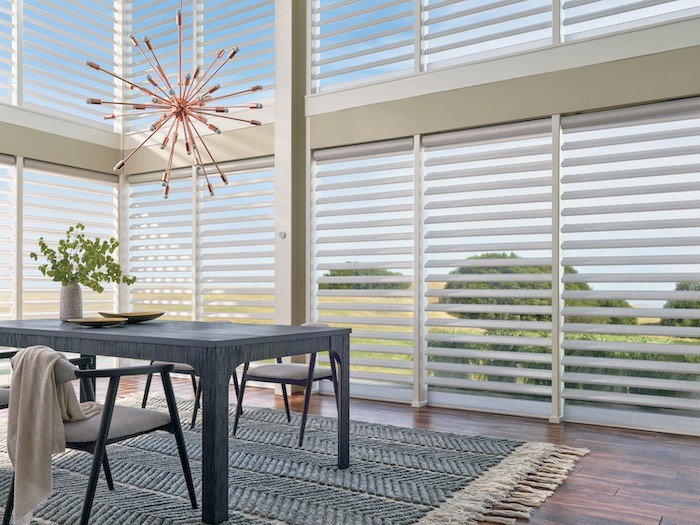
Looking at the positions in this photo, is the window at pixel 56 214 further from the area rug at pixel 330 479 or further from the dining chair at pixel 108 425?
the dining chair at pixel 108 425

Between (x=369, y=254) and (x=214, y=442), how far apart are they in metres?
3.25

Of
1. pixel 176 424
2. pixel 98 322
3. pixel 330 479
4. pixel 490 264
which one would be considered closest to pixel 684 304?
pixel 490 264

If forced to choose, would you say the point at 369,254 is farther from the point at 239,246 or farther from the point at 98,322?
the point at 98,322

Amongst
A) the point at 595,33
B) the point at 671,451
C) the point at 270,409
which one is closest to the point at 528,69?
the point at 595,33

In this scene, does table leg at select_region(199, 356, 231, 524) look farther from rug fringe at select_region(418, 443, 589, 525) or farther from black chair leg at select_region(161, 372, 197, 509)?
rug fringe at select_region(418, 443, 589, 525)

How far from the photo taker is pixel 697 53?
14.4ft

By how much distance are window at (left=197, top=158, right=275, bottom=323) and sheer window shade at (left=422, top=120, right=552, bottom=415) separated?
164 centimetres

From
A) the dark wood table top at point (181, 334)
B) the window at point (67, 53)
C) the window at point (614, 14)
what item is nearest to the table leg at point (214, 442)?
the dark wood table top at point (181, 334)

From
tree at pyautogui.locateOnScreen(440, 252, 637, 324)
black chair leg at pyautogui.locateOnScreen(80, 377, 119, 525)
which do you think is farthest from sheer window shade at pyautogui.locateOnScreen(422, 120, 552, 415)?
black chair leg at pyautogui.locateOnScreen(80, 377, 119, 525)

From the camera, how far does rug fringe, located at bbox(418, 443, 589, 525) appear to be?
2811 millimetres

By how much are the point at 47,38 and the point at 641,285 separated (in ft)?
19.5

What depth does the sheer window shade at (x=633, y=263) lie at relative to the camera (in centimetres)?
444

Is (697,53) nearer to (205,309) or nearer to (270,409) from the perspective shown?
(270,409)

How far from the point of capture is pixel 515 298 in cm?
510
